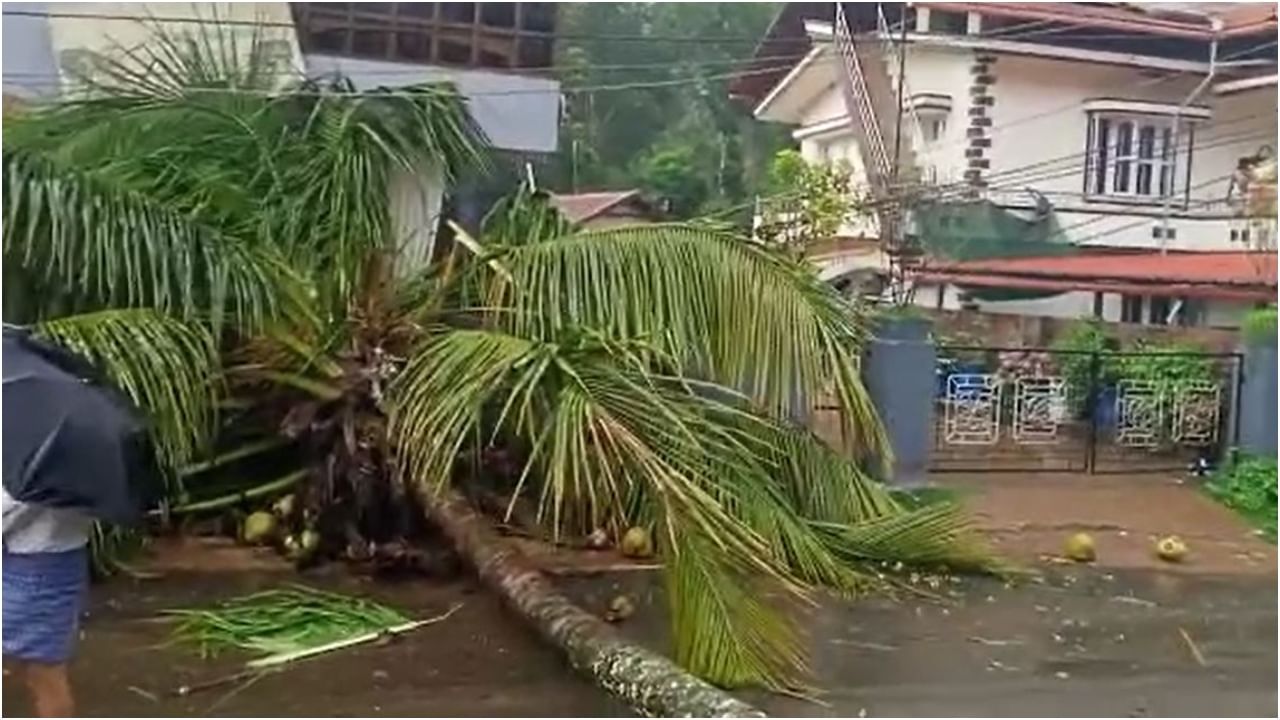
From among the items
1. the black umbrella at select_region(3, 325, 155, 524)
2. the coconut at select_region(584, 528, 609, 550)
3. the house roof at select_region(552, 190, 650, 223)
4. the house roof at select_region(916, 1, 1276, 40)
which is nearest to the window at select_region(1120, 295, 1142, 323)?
the house roof at select_region(916, 1, 1276, 40)

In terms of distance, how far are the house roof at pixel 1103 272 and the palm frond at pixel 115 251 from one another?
2676 millimetres

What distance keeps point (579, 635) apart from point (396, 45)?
2.72 metres

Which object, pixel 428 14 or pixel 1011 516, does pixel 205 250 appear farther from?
pixel 1011 516

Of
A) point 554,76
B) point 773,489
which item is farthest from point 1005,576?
point 554,76

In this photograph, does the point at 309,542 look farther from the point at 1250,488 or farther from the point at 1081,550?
the point at 1250,488

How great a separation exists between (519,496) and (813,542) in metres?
0.91

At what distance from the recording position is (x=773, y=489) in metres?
4.07

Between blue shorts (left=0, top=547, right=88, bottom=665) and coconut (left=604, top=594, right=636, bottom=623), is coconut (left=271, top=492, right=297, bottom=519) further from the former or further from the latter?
blue shorts (left=0, top=547, right=88, bottom=665)

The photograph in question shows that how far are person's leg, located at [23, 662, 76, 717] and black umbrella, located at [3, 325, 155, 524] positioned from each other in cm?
31

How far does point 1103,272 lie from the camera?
19.2 ft

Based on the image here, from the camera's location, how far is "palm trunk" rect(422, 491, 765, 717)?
10.5 ft

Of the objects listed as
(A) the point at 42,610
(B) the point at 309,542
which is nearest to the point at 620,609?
(B) the point at 309,542

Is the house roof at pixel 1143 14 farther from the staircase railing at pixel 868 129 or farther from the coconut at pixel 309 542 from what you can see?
the coconut at pixel 309 542

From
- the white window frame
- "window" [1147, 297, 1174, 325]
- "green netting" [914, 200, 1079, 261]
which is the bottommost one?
"window" [1147, 297, 1174, 325]
